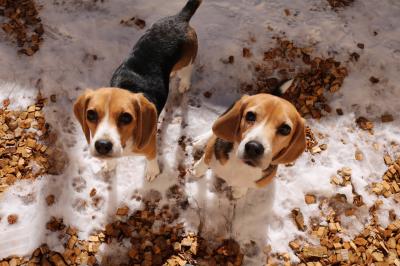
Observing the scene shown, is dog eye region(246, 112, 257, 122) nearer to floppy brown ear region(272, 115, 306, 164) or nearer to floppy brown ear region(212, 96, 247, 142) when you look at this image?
floppy brown ear region(212, 96, 247, 142)

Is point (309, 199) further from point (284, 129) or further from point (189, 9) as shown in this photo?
point (189, 9)

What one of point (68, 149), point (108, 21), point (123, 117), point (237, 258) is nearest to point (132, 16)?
point (108, 21)

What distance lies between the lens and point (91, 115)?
294 centimetres

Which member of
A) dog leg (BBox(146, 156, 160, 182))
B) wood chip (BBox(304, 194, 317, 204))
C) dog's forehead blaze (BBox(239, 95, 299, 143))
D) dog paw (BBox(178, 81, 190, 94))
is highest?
dog's forehead blaze (BBox(239, 95, 299, 143))

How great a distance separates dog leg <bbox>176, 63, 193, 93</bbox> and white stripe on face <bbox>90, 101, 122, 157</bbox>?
5.14ft

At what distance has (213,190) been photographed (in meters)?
4.11

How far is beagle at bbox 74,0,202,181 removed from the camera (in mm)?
2893

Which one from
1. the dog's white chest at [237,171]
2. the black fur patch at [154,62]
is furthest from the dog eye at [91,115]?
the dog's white chest at [237,171]

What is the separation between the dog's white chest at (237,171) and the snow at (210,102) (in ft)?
1.87

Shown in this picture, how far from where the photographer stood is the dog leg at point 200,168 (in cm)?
390

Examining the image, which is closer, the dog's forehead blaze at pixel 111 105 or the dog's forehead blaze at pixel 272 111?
the dog's forehead blaze at pixel 272 111

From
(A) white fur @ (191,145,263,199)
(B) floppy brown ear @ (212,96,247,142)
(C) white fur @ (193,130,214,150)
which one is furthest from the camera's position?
(C) white fur @ (193,130,214,150)

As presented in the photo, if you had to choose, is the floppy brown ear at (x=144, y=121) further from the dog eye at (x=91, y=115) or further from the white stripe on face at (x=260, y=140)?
the white stripe on face at (x=260, y=140)

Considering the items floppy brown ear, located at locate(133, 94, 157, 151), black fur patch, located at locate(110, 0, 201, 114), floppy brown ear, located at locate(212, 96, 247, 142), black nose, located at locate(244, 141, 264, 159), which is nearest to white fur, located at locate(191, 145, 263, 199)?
floppy brown ear, located at locate(212, 96, 247, 142)
